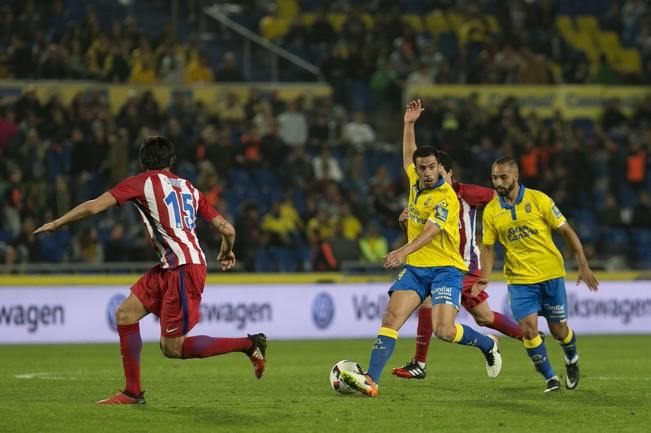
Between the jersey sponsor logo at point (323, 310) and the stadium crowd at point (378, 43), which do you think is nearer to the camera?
the jersey sponsor logo at point (323, 310)

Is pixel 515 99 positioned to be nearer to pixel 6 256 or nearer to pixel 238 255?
pixel 238 255

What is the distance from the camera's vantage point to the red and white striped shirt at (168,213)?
10406mm

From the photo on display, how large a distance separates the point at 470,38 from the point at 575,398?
19.1 m

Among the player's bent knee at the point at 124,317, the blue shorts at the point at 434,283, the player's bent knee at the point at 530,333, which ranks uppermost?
the blue shorts at the point at 434,283

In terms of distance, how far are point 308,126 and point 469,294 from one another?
13.2m

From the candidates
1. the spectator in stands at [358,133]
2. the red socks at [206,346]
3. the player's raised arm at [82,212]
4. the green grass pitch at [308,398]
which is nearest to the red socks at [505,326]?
the green grass pitch at [308,398]

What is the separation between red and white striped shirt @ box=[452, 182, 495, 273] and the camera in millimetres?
12562

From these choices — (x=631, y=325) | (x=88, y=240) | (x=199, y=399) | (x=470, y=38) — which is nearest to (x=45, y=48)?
(x=88, y=240)

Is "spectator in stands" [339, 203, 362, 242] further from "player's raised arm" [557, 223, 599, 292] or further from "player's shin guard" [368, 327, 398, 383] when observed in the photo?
"player's shin guard" [368, 327, 398, 383]

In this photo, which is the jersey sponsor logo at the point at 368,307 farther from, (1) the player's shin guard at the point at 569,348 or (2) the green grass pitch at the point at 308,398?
(1) the player's shin guard at the point at 569,348

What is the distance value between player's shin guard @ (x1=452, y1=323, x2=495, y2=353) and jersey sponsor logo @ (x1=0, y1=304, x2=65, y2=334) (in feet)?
32.0

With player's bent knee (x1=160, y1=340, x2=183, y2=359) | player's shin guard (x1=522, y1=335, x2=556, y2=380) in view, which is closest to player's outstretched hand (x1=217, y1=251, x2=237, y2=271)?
player's bent knee (x1=160, y1=340, x2=183, y2=359)

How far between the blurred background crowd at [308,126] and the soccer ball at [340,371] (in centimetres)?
1152

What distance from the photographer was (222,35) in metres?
29.0
